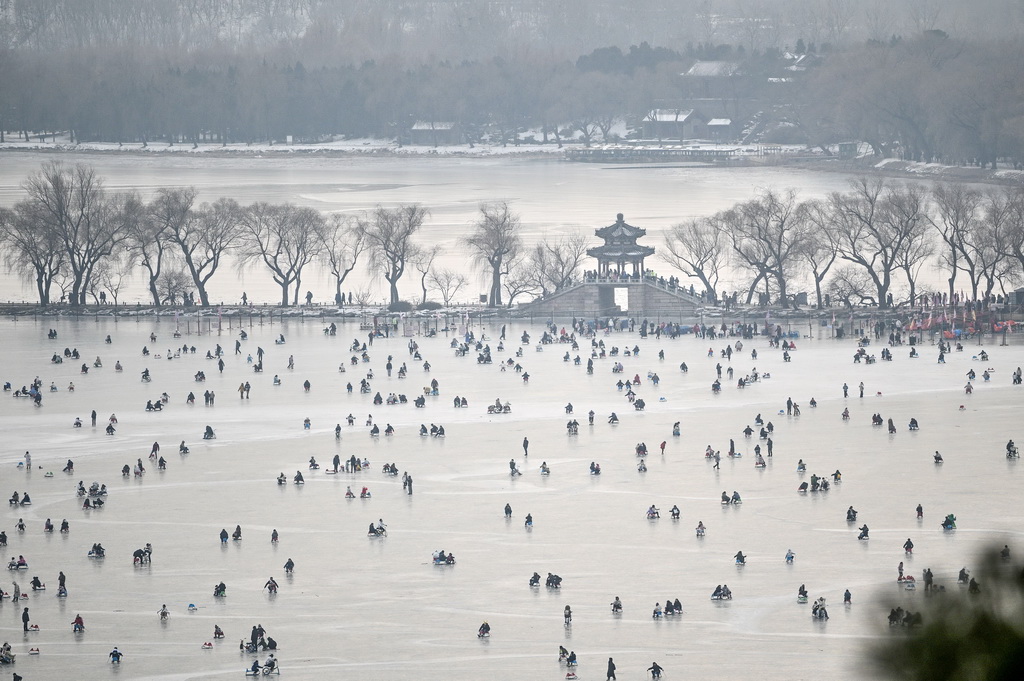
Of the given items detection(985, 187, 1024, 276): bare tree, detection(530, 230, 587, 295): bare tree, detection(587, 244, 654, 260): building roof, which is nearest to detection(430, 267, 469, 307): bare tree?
detection(530, 230, 587, 295): bare tree

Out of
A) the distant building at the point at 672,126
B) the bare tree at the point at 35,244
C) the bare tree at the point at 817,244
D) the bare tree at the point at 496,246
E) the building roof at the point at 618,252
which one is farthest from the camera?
the distant building at the point at 672,126

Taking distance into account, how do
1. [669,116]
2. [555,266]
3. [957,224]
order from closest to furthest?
[957,224] → [555,266] → [669,116]

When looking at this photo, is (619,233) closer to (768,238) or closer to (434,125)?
→ (768,238)

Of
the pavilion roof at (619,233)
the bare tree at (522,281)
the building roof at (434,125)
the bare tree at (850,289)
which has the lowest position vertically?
the bare tree at (850,289)

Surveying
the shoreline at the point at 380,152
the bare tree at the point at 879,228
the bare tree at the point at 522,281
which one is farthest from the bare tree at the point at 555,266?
the shoreline at the point at 380,152

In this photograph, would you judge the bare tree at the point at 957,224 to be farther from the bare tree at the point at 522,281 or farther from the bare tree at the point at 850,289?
the bare tree at the point at 522,281

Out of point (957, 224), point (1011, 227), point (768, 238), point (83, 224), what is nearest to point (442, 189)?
point (83, 224)

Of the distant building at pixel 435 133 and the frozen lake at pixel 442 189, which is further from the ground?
the distant building at pixel 435 133

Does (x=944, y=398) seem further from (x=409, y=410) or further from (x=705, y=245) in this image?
(x=705, y=245)
